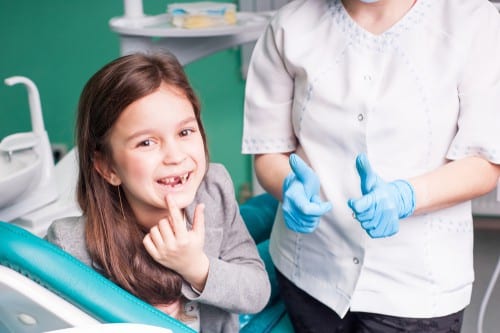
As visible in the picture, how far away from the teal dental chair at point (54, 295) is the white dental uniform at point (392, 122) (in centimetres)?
34

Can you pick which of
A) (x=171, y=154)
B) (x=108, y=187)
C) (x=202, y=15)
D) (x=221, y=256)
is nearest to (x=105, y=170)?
(x=108, y=187)

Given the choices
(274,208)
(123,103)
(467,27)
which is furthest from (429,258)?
(274,208)

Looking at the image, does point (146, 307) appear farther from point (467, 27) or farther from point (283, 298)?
point (467, 27)

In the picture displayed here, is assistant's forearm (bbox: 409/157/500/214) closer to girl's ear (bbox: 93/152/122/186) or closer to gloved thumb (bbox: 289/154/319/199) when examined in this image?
gloved thumb (bbox: 289/154/319/199)

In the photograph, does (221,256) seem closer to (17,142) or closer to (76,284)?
(76,284)

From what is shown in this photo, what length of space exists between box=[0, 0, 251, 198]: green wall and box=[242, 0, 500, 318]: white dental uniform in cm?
161

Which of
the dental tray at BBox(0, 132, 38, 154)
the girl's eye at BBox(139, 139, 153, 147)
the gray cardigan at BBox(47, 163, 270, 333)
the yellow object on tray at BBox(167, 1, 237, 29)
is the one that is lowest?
the dental tray at BBox(0, 132, 38, 154)

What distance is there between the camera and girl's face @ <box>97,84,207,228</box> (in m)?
1.11

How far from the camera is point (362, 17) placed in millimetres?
1240

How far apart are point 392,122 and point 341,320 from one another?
1.17ft

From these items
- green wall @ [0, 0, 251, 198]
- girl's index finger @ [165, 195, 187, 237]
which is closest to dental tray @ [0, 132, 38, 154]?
girl's index finger @ [165, 195, 187, 237]

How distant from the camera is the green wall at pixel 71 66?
2906 mm

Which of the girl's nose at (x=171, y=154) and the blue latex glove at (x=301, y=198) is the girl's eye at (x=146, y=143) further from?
the blue latex glove at (x=301, y=198)

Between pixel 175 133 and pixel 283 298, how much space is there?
427 millimetres
